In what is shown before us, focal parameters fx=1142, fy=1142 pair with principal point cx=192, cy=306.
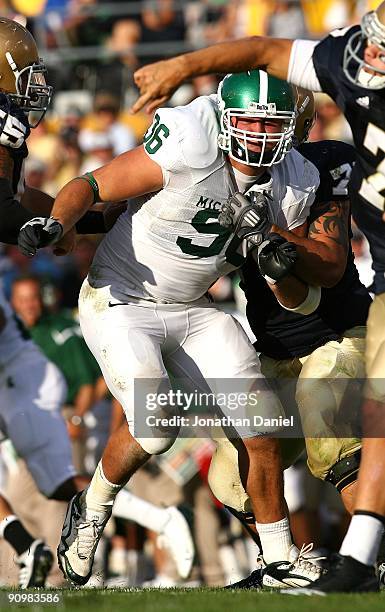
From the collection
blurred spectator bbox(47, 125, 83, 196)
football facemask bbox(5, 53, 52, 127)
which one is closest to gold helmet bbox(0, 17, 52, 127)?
football facemask bbox(5, 53, 52, 127)

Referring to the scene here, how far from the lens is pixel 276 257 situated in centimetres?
441

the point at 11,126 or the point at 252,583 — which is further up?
the point at 11,126

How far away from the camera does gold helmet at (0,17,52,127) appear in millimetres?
4926

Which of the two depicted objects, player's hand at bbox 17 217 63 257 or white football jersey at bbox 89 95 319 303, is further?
white football jersey at bbox 89 95 319 303

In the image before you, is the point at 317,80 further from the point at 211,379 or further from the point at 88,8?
the point at 88,8

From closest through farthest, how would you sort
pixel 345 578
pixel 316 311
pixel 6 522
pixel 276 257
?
pixel 345 578 → pixel 276 257 → pixel 316 311 → pixel 6 522

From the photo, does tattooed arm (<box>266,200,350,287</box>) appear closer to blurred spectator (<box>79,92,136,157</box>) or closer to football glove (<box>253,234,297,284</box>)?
football glove (<box>253,234,297,284</box>)

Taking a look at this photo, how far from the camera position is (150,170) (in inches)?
179

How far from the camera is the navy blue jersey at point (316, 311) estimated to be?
5047mm

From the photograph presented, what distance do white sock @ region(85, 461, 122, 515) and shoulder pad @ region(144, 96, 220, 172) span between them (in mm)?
1373

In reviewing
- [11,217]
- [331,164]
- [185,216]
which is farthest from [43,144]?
[11,217]

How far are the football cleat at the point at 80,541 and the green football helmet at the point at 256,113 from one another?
5.53 feet

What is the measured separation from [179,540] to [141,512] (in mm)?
504

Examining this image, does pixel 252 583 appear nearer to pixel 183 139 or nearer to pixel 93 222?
pixel 93 222
